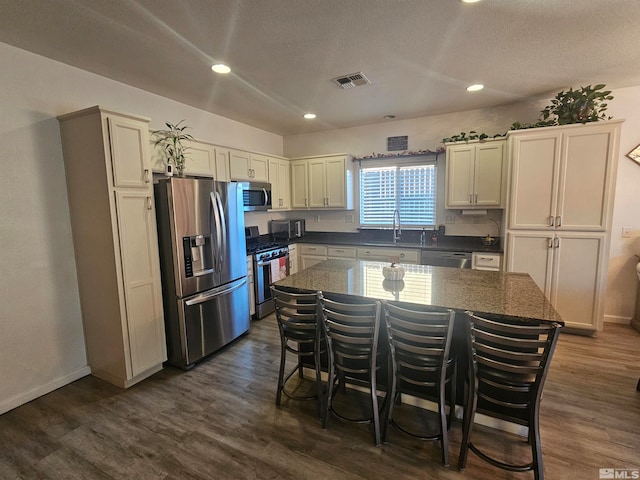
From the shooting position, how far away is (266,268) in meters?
4.11

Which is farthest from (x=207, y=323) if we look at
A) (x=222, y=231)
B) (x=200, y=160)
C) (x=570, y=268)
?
(x=570, y=268)

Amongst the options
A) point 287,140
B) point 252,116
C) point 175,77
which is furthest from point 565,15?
point 287,140

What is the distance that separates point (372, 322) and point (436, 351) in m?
0.39

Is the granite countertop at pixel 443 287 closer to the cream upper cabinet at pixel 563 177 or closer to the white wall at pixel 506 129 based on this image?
the cream upper cabinet at pixel 563 177

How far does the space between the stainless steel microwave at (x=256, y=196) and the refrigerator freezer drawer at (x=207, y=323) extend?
1.08 m

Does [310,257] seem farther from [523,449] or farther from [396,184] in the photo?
[523,449]

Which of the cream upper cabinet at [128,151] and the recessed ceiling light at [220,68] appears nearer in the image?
the cream upper cabinet at [128,151]

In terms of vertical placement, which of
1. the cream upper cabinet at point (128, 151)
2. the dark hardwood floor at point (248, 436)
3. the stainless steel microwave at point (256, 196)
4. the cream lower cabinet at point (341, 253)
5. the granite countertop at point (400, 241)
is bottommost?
the dark hardwood floor at point (248, 436)

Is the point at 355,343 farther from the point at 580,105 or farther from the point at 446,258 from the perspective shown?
the point at 580,105

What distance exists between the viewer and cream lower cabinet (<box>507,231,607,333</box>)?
3248 millimetres

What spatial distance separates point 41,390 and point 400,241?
441 centimetres

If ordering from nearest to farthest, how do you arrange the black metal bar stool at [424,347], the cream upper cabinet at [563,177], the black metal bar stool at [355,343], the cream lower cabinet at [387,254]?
the black metal bar stool at [424,347] < the black metal bar stool at [355,343] < the cream upper cabinet at [563,177] < the cream lower cabinet at [387,254]

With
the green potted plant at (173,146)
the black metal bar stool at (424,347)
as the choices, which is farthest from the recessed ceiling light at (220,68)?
the black metal bar stool at (424,347)

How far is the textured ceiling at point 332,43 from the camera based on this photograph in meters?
1.89
